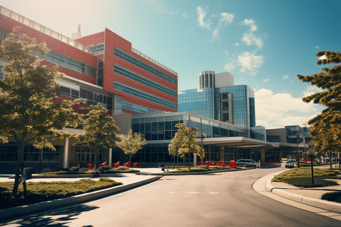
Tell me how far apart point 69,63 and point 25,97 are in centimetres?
3699

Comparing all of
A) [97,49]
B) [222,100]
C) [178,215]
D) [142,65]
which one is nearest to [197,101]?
[222,100]

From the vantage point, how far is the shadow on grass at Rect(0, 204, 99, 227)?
7.61 metres

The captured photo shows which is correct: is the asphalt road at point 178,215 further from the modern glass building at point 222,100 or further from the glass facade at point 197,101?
the glass facade at point 197,101

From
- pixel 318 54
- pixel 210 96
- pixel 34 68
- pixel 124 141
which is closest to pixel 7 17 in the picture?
pixel 124 141

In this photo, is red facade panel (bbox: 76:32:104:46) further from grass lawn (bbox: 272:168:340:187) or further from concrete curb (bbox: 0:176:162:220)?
concrete curb (bbox: 0:176:162:220)

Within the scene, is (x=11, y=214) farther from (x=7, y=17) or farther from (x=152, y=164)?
(x=152, y=164)

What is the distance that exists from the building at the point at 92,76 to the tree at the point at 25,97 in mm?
21758

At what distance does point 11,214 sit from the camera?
342 inches

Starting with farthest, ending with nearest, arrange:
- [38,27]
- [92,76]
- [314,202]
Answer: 1. [92,76]
2. [38,27]
3. [314,202]

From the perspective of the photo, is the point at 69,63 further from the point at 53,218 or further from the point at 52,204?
the point at 53,218

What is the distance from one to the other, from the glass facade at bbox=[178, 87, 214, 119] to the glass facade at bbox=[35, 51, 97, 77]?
84289mm

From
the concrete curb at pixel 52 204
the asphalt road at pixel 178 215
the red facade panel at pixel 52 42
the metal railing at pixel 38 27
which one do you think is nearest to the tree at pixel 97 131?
the red facade panel at pixel 52 42

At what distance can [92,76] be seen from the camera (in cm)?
5212

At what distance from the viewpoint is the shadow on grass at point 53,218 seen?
25.0ft
